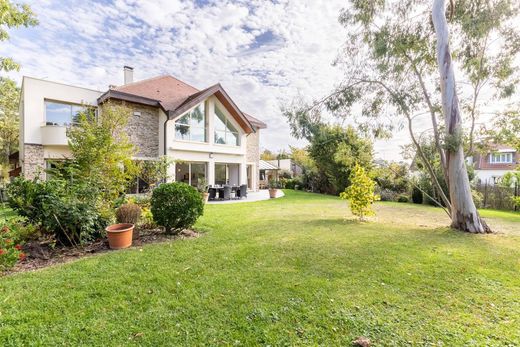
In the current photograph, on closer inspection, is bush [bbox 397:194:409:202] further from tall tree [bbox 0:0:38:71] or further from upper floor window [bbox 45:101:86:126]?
tall tree [bbox 0:0:38:71]

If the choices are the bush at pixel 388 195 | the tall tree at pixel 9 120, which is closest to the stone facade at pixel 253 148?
the bush at pixel 388 195

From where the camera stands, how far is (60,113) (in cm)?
1427

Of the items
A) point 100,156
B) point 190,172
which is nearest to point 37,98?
point 190,172

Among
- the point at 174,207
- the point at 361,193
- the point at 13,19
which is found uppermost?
the point at 13,19

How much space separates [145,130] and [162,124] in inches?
44.8

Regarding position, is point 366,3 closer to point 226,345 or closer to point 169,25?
point 169,25

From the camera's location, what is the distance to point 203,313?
3371mm

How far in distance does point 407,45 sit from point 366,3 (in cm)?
227

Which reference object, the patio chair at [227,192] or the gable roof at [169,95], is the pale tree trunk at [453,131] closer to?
the patio chair at [227,192]

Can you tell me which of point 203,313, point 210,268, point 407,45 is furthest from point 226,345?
point 407,45

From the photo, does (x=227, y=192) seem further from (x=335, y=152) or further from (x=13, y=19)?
(x=13, y=19)

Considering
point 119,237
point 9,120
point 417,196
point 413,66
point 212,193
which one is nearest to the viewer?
point 119,237

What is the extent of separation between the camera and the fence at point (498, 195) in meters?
15.5

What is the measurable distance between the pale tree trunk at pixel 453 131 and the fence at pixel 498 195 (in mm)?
10485
